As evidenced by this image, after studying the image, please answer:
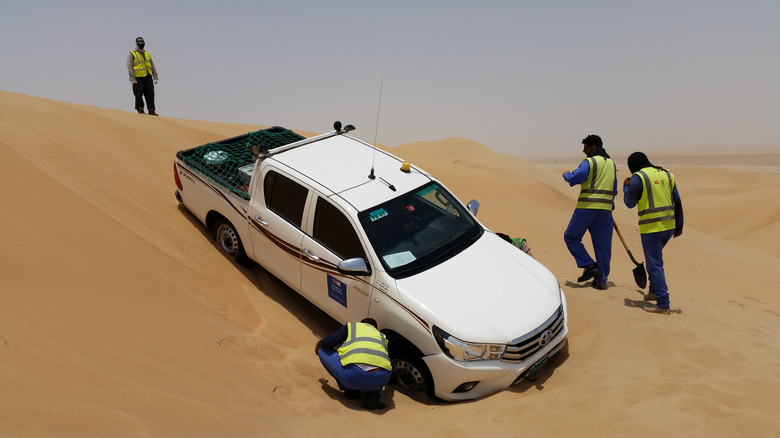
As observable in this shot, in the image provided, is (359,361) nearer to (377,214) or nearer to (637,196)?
(377,214)

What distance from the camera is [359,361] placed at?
5.24 meters

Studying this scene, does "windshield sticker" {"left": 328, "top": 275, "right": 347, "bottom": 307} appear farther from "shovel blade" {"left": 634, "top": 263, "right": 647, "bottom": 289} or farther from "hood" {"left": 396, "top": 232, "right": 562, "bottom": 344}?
"shovel blade" {"left": 634, "top": 263, "right": 647, "bottom": 289}

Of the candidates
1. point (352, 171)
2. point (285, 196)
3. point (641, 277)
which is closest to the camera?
point (285, 196)

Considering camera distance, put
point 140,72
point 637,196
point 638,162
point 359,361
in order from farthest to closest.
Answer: point 140,72, point 638,162, point 637,196, point 359,361

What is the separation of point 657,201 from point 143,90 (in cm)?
1118

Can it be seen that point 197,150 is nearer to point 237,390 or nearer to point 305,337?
point 305,337

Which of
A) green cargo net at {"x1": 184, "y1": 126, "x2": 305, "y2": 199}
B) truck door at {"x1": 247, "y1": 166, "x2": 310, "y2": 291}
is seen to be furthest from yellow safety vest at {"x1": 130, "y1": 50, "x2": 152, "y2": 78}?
truck door at {"x1": 247, "y1": 166, "x2": 310, "y2": 291}

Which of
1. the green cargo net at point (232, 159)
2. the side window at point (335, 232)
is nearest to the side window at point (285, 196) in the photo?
the side window at point (335, 232)

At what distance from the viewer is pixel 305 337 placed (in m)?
6.84

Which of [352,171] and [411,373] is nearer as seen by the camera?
[411,373]

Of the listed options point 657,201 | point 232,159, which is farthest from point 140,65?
point 657,201

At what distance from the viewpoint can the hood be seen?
5590 millimetres

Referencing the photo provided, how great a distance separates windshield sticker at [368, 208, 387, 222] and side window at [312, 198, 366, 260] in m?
0.25

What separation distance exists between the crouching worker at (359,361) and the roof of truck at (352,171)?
1532mm
